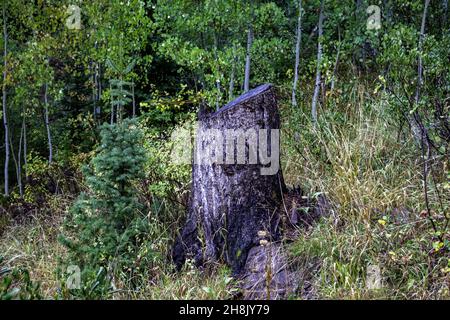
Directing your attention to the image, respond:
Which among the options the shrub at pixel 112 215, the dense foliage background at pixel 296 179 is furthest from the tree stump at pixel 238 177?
the shrub at pixel 112 215

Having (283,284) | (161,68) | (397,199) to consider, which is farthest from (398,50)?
(161,68)

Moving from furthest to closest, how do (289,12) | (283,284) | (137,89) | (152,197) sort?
(137,89), (289,12), (152,197), (283,284)

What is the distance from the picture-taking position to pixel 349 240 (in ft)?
12.6

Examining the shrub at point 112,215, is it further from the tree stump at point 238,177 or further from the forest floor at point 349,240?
the tree stump at point 238,177

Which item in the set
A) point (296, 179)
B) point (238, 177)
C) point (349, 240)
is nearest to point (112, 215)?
point (238, 177)

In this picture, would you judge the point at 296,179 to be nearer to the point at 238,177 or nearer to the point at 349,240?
the point at 238,177

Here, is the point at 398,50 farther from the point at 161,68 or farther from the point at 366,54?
the point at 161,68

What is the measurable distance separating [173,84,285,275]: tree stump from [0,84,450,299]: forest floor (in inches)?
9.1

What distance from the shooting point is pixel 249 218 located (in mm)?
4137

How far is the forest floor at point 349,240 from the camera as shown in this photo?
11.6ft

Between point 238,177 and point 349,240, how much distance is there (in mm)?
998

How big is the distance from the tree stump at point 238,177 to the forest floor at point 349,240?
230 millimetres

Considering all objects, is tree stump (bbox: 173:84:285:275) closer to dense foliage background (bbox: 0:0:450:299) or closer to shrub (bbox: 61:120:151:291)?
dense foliage background (bbox: 0:0:450:299)

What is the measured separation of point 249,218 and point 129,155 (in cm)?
115
